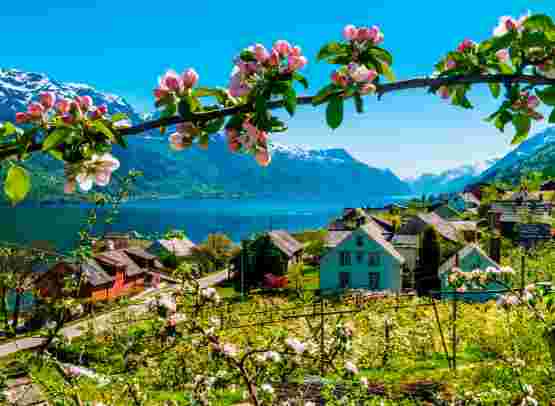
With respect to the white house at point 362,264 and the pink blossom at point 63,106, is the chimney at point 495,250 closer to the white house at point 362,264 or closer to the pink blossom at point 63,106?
the white house at point 362,264

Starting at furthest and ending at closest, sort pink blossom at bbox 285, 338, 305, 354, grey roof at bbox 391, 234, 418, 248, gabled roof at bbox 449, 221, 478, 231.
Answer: gabled roof at bbox 449, 221, 478, 231, grey roof at bbox 391, 234, 418, 248, pink blossom at bbox 285, 338, 305, 354

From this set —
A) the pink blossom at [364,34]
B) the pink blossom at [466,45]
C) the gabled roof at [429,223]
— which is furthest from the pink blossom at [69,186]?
the gabled roof at [429,223]

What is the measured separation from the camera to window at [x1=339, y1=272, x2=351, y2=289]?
3334 cm

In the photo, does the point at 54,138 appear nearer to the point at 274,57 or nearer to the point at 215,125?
the point at 215,125

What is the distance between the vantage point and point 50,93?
1188 millimetres

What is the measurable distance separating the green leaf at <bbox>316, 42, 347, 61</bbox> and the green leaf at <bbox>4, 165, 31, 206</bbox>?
79 centimetres

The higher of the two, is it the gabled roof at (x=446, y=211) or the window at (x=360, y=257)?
the gabled roof at (x=446, y=211)

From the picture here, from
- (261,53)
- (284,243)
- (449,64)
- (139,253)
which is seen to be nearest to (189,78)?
(261,53)

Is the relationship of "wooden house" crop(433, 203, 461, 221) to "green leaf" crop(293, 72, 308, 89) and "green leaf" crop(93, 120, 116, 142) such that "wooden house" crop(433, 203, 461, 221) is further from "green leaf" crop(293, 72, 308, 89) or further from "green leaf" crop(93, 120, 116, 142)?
"green leaf" crop(93, 120, 116, 142)

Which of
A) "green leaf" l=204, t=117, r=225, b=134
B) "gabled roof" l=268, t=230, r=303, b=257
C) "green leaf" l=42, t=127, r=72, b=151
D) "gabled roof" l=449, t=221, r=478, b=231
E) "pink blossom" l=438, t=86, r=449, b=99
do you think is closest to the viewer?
"green leaf" l=42, t=127, r=72, b=151

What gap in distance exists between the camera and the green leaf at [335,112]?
1.13 meters

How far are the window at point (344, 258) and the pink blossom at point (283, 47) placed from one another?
32942 mm

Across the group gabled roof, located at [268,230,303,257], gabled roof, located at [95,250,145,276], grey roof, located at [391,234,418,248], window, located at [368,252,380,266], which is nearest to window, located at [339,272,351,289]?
window, located at [368,252,380,266]

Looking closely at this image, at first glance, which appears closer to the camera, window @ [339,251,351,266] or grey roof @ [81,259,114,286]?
window @ [339,251,351,266]
